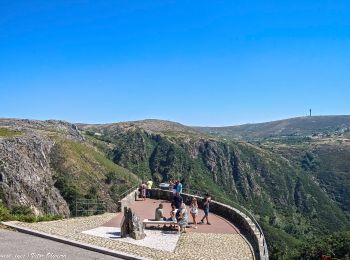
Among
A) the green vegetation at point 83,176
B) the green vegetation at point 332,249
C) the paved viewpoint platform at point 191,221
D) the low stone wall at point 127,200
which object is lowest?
the green vegetation at point 332,249

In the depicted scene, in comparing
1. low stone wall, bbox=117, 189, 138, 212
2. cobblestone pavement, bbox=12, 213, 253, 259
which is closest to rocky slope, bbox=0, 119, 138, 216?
low stone wall, bbox=117, 189, 138, 212

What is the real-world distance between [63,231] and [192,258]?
244 inches

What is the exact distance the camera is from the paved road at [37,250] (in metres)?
14.1

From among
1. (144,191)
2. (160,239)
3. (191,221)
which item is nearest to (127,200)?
(144,191)

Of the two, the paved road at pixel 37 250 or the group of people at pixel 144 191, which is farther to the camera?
the group of people at pixel 144 191

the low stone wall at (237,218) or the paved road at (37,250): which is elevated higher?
the paved road at (37,250)

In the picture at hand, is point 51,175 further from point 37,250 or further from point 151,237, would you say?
point 37,250

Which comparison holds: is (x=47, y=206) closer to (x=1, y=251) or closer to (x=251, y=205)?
(x=1, y=251)

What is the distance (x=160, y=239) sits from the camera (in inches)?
698

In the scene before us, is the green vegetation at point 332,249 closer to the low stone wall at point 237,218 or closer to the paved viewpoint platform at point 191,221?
the low stone wall at point 237,218

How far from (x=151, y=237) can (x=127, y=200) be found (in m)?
8.11

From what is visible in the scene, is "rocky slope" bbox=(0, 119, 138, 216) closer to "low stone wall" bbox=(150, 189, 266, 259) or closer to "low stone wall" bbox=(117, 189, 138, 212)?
"low stone wall" bbox=(117, 189, 138, 212)

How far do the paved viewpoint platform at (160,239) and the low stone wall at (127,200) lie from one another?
228cm

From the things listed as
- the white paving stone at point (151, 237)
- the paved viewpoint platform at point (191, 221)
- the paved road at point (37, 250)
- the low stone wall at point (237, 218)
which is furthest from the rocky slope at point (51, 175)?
the paved road at point (37, 250)
